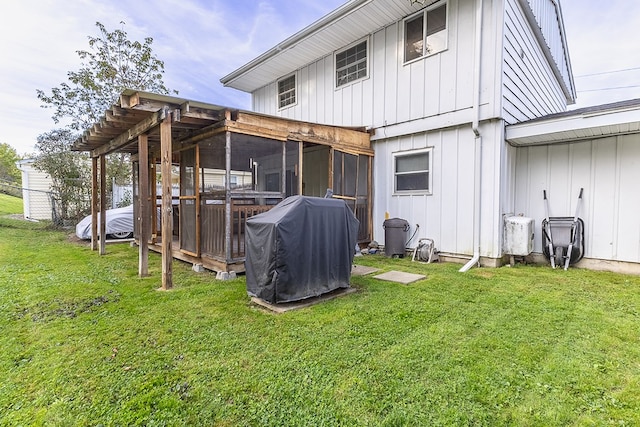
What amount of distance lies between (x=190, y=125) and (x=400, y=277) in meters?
4.28

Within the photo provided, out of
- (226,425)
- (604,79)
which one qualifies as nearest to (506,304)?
(226,425)

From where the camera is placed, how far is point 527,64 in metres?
6.80

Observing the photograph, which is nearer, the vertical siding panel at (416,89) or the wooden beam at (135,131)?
the wooden beam at (135,131)

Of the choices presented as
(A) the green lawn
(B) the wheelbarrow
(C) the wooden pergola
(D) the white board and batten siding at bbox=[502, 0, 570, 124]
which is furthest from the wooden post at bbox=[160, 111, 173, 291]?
(B) the wheelbarrow

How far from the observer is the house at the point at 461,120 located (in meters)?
5.40

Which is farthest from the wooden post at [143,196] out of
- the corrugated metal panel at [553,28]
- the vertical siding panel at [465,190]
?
the corrugated metal panel at [553,28]

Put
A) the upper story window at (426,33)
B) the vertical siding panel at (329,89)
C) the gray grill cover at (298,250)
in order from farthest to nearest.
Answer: the vertical siding panel at (329,89)
the upper story window at (426,33)
the gray grill cover at (298,250)

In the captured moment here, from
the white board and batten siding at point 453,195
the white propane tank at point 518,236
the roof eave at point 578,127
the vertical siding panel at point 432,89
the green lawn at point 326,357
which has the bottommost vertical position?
the green lawn at point 326,357

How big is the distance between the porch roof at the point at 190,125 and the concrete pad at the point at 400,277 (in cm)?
282

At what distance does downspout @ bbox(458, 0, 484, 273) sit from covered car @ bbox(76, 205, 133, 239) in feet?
30.2

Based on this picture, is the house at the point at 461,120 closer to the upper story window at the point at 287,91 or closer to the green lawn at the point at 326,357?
the upper story window at the point at 287,91

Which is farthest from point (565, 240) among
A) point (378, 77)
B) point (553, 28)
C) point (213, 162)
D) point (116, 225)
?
point (116, 225)

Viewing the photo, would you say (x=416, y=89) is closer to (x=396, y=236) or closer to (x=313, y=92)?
(x=396, y=236)

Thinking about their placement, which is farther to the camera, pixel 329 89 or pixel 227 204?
pixel 329 89
